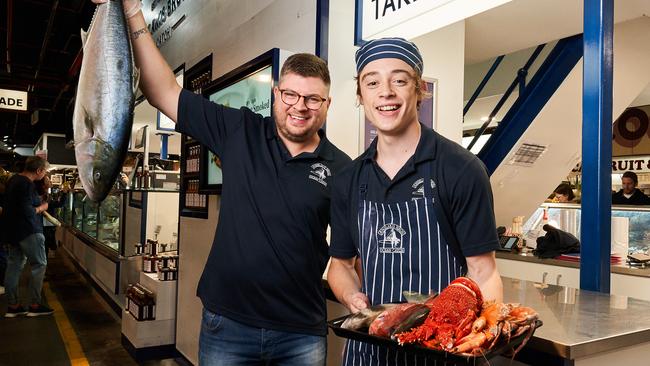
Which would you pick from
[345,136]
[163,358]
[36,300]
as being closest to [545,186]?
[345,136]

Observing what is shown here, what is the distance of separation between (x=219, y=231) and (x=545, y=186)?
182 inches

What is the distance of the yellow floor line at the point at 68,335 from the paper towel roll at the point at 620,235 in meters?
4.67

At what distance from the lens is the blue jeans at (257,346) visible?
1931mm

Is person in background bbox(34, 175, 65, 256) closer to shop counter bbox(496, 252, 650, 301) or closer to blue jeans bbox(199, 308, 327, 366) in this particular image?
shop counter bbox(496, 252, 650, 301)

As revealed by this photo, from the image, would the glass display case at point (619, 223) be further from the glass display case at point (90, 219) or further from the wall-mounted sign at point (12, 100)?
the wall-mounted sign at point (12, 100)

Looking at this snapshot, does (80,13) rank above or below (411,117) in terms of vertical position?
above

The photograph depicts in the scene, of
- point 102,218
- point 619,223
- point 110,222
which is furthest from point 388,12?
point 102,218

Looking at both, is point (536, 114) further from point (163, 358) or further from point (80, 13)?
point (80, 13)

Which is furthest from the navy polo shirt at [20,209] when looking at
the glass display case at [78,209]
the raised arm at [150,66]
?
the raised arm at [150,66]

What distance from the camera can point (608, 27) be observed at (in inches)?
88.5

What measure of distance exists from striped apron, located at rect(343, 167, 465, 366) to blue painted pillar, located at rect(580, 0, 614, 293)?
3.42 feet

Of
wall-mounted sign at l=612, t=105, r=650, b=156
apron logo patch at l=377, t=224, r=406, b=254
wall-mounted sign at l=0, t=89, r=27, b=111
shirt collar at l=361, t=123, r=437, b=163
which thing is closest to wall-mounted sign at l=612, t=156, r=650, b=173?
wall-mounted sign at l=612, t=105, r=650, b=156

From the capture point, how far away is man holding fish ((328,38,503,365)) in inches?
55.7

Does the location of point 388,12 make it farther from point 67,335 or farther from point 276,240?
point 67,335
